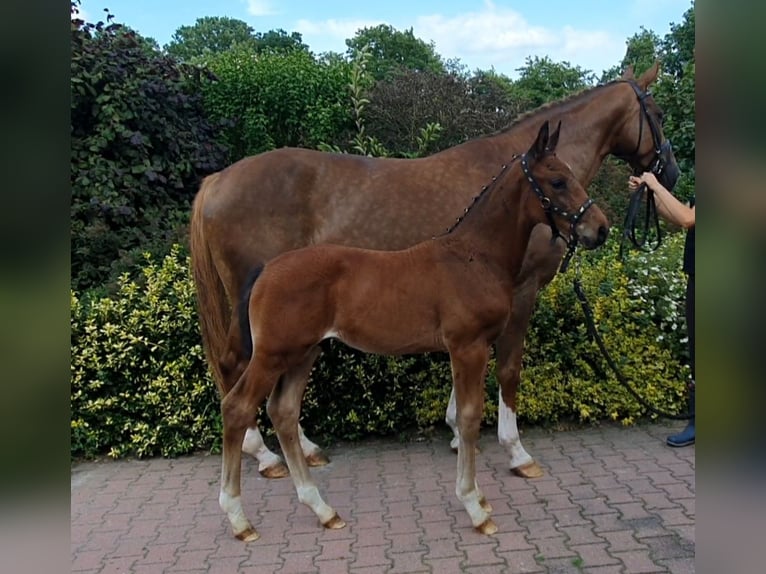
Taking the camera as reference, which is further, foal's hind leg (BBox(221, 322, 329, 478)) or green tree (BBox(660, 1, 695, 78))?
green tree (BBox(660, 1, 695, 78))

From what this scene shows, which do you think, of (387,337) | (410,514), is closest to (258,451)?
(410,514)

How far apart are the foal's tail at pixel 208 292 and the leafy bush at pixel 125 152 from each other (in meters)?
2.04

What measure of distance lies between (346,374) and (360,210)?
1335 millimetres

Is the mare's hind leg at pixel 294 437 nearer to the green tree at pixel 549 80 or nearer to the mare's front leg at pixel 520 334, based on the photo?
the mare's front leg at pixel 520 334

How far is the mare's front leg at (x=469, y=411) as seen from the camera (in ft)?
9.65

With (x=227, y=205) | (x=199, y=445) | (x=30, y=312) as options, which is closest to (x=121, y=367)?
(x=199, y=445)

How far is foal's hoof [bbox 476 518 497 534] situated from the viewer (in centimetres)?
302

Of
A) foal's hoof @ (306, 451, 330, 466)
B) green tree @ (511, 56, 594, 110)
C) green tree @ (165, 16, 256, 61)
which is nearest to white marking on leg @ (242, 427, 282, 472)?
foal's hoof @ (306, 451, 330, 466)

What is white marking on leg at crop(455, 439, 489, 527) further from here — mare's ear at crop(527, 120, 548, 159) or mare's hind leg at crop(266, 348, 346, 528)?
mare's ear at crop(527, 120, 548, 159)

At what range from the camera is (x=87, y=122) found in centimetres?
682

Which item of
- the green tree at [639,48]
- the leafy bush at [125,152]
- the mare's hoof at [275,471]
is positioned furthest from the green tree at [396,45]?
the mare's hoof at [275,471]

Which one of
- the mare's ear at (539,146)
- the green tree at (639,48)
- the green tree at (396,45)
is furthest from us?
the green tree at (396,45)

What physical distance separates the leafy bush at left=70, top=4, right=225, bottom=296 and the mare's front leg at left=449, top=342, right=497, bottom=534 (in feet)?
12.5

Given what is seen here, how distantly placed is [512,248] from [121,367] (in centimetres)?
298
